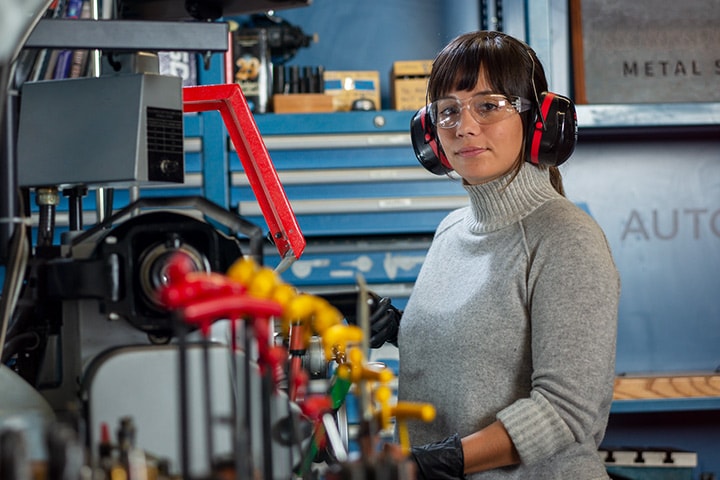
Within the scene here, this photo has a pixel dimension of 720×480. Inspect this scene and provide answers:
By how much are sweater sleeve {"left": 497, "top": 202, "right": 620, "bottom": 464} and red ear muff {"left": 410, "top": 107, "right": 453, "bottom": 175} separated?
0.32 metres

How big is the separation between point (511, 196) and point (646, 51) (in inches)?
59.0

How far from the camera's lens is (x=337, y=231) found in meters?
2.48

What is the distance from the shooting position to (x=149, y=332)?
76 centimetres

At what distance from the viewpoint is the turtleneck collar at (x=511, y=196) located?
55.6 inches

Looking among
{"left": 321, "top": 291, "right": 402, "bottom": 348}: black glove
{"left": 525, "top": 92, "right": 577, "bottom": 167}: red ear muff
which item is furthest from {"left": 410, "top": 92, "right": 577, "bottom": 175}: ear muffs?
{"left": 321, "top": 291, "right": 402, "bottom": 348}: black glove

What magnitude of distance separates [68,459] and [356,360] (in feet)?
0.61

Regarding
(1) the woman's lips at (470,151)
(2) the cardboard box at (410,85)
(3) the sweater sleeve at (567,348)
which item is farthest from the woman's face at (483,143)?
(2) the cardboard box at (410,85)

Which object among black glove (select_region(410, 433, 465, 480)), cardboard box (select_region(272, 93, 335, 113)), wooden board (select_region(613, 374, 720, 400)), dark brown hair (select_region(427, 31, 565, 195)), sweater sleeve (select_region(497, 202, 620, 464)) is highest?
cardboard box (select_region(272, 93, 335, 113))

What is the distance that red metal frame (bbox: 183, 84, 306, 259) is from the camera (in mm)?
1207

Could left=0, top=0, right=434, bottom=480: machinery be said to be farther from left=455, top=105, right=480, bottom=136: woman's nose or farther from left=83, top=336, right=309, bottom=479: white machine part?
left=455, top=105, right=480, bottom=136: woman's nose

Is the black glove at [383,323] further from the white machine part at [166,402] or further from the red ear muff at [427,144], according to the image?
the white machine part at [166,402]

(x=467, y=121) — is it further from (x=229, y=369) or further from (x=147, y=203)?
(x=229, y=369)

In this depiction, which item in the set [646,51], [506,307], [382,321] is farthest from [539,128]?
[646,51]

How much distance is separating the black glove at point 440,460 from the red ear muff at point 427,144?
0.56 meters
